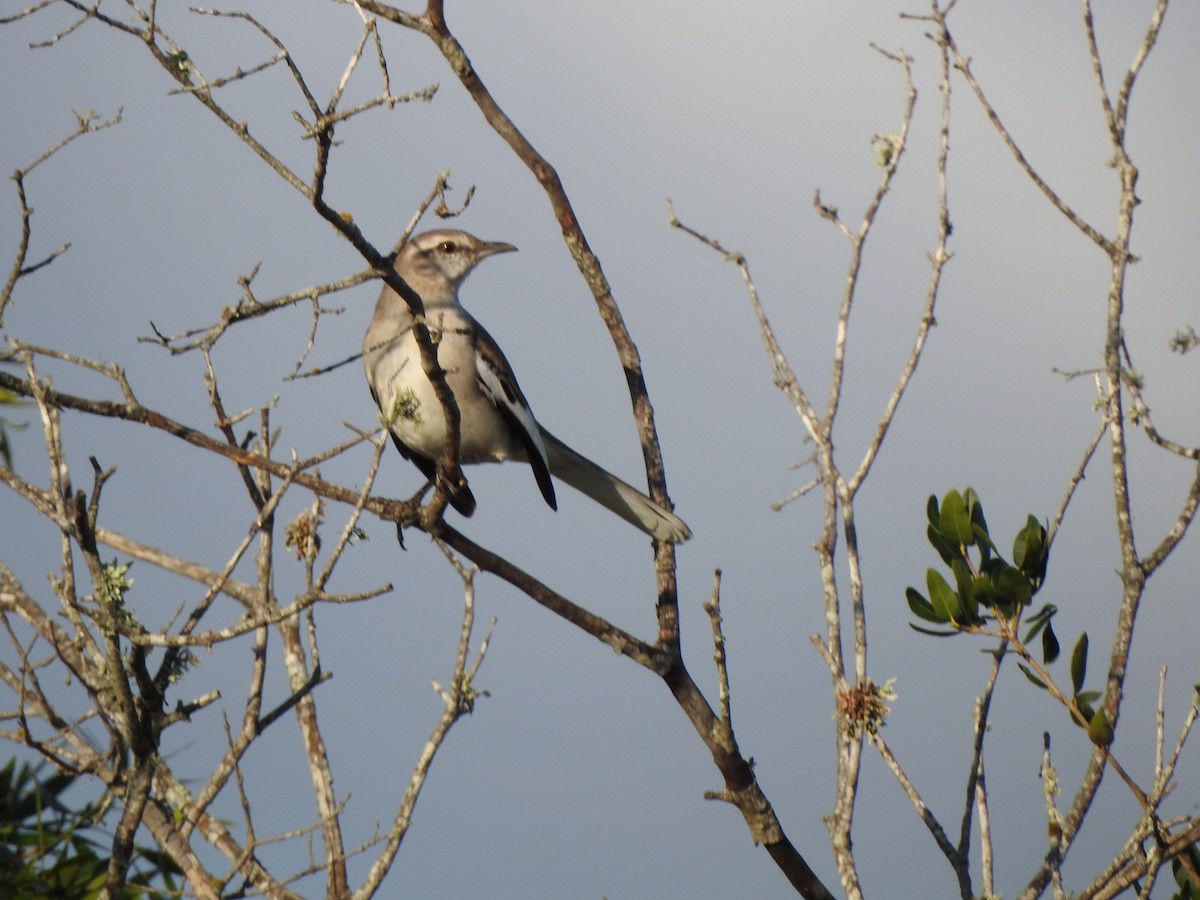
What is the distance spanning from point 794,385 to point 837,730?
5.26ft

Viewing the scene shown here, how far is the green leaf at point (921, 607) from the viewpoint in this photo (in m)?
3.95

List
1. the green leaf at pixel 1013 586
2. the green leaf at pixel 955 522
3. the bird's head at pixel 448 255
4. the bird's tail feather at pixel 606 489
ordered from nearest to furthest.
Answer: the green leaf at pixel 1013 586
the green leaf at pixel 955 522
the bird's tail feather at pixel 606 489
the bird's head at pixel 448 255

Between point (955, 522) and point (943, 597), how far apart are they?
31cm

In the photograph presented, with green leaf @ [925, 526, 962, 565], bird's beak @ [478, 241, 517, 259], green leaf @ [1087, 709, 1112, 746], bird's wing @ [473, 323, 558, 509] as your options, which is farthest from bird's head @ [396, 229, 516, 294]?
green leaf @ [1087, 709, 1112, 746]

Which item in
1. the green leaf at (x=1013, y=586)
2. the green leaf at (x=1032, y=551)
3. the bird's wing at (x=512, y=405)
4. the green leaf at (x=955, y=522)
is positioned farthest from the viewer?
the bird's wing at (x=512, y=405)

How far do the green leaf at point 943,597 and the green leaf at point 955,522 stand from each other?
0.20 metres

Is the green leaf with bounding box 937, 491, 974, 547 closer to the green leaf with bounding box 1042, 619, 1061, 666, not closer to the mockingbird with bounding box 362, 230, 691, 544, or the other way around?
the green leaf with bounding box 1042, 619, 1061, 666

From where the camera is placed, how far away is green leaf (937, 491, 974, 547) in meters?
4.07

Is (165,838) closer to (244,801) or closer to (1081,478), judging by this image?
(244,801)

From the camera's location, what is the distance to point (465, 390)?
19.8 ft

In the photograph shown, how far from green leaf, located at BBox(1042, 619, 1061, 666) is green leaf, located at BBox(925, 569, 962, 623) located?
0.35 metres

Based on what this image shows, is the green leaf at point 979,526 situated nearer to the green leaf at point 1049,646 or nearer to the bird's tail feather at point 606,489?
the green leaf at point 1049,646

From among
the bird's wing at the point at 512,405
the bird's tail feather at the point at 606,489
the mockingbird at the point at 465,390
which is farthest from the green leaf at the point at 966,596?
the bird's wing at the point at 512,405

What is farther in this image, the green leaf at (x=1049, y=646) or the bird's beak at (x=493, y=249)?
the bird's beak at (x=493, y=249)
